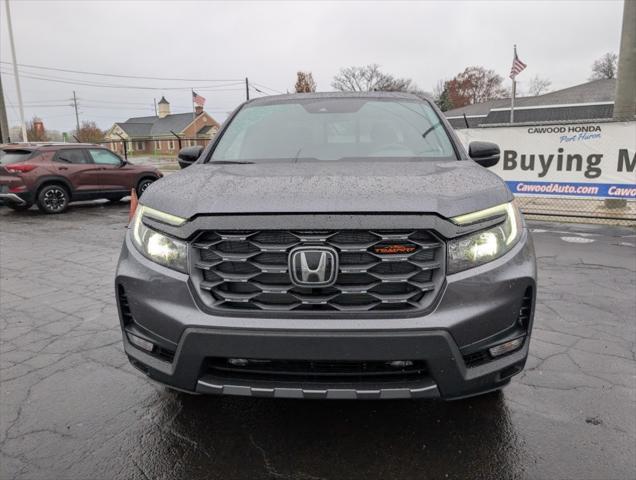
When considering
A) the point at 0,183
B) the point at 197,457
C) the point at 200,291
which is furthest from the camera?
the point at 0,183

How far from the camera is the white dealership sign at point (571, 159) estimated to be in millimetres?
8875

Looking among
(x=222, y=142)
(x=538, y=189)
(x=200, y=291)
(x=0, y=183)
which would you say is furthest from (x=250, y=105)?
(x=0, y=183)

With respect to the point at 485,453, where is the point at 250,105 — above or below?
above

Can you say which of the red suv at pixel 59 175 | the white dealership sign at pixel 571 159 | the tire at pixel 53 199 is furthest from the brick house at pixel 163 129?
the white dealership sign at pixel 571 159

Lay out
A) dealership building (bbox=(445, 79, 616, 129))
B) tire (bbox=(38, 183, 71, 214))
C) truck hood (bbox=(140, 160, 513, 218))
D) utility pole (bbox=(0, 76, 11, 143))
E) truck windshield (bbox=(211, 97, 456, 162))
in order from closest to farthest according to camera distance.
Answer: truck hood (bbox=(140, 160, 513, 218))
truck windshield (bbox=(211, 97, 456, 162))
tire (bbox=(38, 183, 71, 214))
utility pole (bbox=(0, 76, 11, 143))
dealership building (bbox=(445, 79, 616, 129))

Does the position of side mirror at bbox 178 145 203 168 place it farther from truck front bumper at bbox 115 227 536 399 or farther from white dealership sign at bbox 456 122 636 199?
white dealership sign at bbox 456 122 636 199

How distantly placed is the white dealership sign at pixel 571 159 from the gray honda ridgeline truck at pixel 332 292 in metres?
8.30

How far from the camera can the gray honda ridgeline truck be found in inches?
75.4

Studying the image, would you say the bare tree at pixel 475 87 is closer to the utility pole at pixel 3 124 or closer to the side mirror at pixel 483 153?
the utility pole at pixel 3 124

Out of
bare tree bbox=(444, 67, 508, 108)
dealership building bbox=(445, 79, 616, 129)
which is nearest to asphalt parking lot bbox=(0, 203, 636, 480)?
dealership building bbox=(445, 79, 616, 129)

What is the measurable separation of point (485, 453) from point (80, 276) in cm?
496

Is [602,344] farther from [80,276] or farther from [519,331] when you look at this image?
[80,276]

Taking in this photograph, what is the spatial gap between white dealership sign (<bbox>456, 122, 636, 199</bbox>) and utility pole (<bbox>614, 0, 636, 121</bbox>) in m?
1.82

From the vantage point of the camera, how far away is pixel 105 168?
12.1 m
